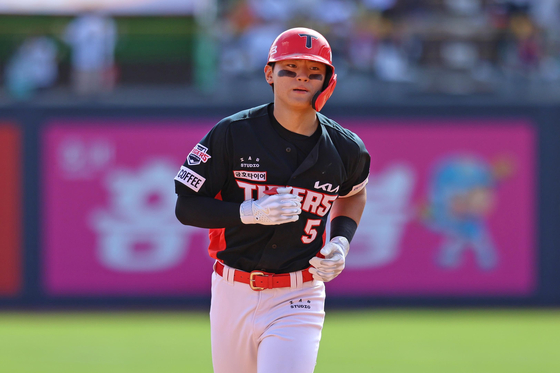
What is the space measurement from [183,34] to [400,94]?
332cm

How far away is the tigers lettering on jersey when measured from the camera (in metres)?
4.15

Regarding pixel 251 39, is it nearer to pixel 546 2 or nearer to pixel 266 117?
pixel 546 2

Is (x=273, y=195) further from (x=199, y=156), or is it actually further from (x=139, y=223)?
(x=139, y=223)

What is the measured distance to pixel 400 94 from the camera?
470 inches

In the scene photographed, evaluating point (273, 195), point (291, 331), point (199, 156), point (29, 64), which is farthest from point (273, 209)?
point (29, 64)

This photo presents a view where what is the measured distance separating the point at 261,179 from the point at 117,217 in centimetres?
757

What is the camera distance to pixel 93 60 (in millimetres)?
11805

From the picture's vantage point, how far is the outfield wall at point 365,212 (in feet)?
37.4

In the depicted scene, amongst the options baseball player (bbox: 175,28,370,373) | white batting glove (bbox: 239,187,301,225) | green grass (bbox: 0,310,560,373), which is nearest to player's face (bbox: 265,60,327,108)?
baseball player (bbox: 175,28,370,373)

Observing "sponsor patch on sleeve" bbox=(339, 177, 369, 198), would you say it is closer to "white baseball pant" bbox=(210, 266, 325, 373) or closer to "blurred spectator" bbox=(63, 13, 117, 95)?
"white baseball pant" bbox=(210, 266, 325, 373)

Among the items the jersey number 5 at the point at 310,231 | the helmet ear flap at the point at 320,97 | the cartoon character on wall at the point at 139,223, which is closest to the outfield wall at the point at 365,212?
the cartoon character on wall at the point at 139,223

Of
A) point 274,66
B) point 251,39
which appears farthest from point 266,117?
point 251,39

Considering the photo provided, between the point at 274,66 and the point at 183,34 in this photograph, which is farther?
the point at 183,34

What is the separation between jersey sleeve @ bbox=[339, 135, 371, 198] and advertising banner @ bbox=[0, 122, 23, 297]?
8004mm
